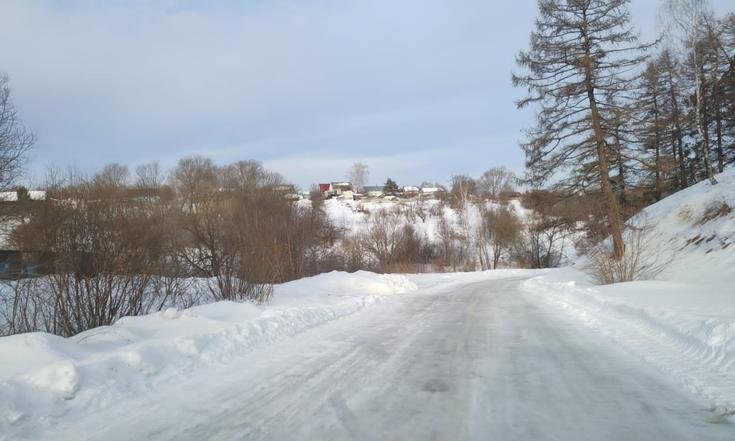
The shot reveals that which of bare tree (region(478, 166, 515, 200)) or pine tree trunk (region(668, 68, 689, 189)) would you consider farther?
bare tree (region(478, 166, 515, 200))

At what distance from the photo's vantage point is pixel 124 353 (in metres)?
6.79

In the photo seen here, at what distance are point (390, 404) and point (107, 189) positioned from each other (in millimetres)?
7910

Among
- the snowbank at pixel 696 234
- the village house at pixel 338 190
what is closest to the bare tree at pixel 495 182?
the village house at pixel 338 190

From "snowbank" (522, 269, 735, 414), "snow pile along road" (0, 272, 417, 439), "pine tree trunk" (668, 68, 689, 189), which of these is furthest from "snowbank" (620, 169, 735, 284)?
"snow pile along road" (0, 272, 417, 439)

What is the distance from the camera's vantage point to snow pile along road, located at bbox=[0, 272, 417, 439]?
5387mm

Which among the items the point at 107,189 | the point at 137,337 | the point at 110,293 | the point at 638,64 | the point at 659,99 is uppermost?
the point at 659,99

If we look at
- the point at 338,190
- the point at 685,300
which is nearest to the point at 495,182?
the point at 338,190

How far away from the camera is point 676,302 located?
36.0 ft

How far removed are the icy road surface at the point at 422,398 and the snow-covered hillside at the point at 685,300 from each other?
518mm

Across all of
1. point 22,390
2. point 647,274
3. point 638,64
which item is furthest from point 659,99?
point 22,390

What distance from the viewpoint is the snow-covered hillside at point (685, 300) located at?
6.52 m

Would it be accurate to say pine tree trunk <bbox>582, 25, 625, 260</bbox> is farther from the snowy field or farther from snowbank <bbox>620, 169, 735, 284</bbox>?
the snowy field

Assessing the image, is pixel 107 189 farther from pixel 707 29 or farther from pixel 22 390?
pixel 707 29

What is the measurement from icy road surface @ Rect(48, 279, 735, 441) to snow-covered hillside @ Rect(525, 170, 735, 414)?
52 cm
